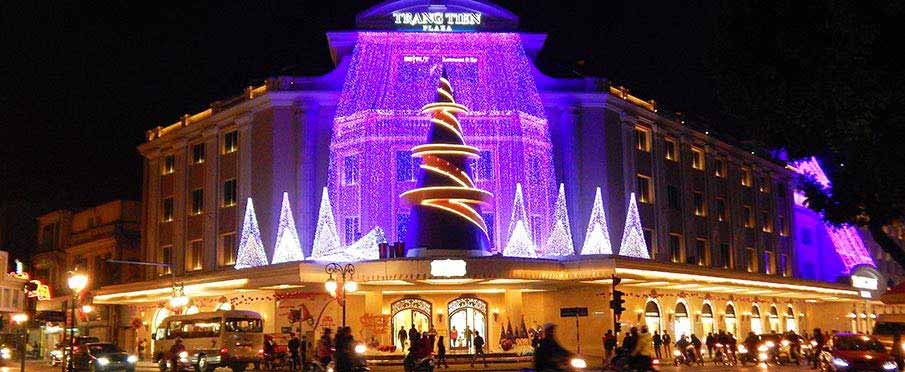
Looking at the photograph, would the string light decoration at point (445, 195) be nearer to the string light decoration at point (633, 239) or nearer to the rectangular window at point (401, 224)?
the rectangular window at point (401, 224)

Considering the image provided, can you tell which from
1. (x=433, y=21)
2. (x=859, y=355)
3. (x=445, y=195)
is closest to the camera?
(x=859, y=355)

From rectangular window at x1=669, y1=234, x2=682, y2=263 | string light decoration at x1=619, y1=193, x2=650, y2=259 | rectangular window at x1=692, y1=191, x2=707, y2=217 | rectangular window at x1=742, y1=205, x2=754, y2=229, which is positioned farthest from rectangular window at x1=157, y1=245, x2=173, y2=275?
rectangular window at x1=742, y1=205, x2=754, y2=229

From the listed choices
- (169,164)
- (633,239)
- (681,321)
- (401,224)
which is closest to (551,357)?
(401,224)

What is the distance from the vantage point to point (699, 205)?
208 feet

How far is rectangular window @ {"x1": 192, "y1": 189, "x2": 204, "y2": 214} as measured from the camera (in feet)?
191

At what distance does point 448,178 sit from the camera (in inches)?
1839

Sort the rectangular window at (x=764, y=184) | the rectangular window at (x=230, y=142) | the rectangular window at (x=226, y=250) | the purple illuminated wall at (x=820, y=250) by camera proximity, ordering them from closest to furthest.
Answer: the rectangular window at (x=226, y=250), the rectangular window at (x=230, y=142), the rectangular window at (x=764, y=184), the purple illuminated wall at (x=820, y=250)

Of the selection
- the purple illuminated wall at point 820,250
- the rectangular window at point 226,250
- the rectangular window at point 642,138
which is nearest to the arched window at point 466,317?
the rectangular window at point 226,250

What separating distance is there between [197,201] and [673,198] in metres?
29.0

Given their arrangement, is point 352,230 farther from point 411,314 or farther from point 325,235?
point 411,314

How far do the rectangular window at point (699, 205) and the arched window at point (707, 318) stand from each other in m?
6.23

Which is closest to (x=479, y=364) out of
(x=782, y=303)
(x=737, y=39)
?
(x=737, y=39)

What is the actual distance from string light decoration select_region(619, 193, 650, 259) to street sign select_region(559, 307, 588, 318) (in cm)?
465

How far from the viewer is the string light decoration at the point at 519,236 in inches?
1960
